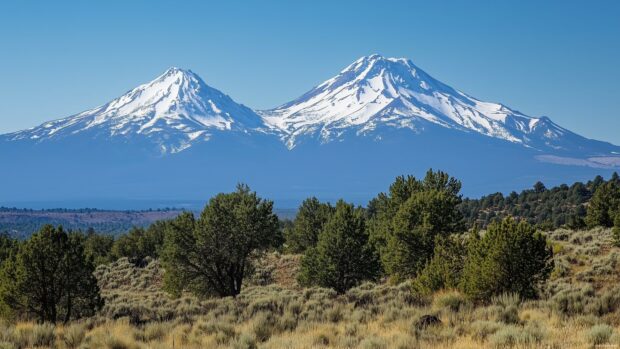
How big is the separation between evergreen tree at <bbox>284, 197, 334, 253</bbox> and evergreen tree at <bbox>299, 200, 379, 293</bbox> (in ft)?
53.4

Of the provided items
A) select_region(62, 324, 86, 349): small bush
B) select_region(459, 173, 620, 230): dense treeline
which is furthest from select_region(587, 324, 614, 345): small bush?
select_region(459, 173, 620, 230): dense treeline

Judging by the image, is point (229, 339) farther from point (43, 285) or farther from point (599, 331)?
point (43, 285)

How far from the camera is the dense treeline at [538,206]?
2579 inches

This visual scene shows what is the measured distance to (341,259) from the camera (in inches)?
1212

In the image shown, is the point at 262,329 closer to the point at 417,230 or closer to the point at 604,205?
the point at 417,230

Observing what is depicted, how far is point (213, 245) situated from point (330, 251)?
243 inches

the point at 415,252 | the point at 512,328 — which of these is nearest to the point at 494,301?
the point at 512,328

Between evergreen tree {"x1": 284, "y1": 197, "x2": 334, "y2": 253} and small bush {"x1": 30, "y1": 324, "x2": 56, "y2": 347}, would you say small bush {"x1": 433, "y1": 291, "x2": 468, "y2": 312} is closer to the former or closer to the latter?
small bush {"x1": 30, "y1": 324, "x2": 56, "y2": 347}

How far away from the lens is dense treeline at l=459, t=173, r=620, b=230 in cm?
6550

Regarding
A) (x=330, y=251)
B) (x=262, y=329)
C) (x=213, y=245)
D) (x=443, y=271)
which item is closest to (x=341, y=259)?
(x=330, y=251)

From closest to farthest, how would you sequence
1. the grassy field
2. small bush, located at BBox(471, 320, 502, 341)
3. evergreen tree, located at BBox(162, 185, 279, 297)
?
1. the grassy field
2. small bush, located at BBox(471, 320, 502, 341)
3. evergreen tree, located at BBox(162, 185, 279, 297)

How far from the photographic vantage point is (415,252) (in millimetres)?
28125

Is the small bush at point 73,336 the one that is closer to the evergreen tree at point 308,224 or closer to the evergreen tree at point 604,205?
the evergreen tree at point 308,224

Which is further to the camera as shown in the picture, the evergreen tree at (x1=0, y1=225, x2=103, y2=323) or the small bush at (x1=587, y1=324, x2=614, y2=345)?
the evergreen tree at (x1=0, y1=225, x2=103, y2=323)
